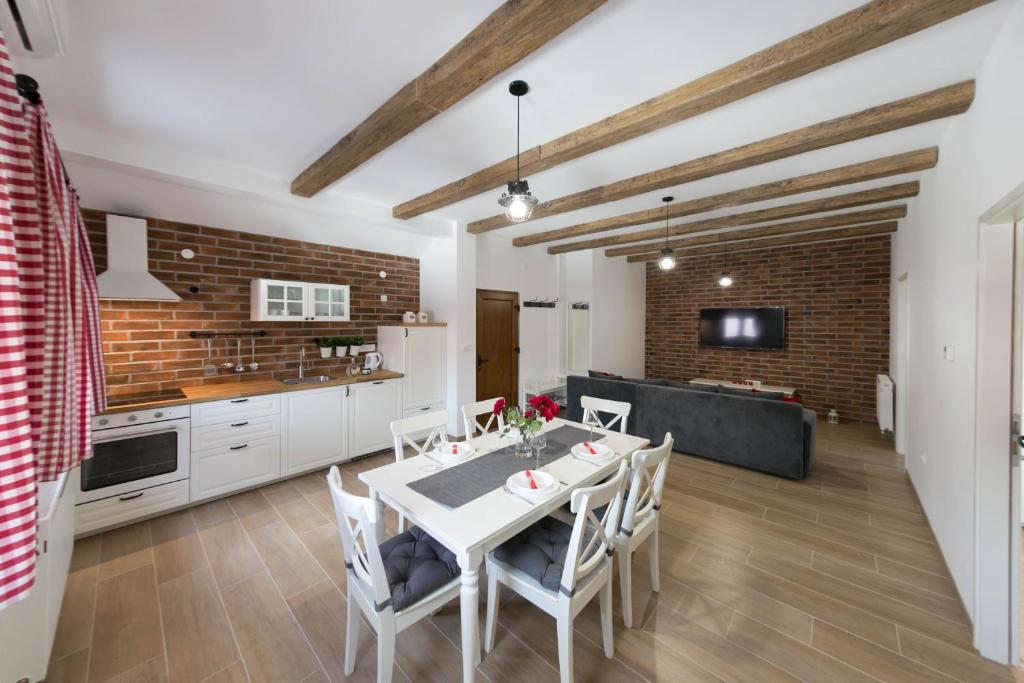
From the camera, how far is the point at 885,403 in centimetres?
455

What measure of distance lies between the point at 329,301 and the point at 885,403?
20.7ft

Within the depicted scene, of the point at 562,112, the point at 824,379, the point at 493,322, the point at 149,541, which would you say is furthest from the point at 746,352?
the point at 149,541

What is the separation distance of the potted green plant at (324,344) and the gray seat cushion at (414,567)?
2.69 metres

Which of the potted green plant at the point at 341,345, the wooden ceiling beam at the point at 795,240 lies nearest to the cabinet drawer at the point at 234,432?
A: the potted green plant at the point at 341,345

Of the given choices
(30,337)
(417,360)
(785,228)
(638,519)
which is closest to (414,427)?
(638,519)

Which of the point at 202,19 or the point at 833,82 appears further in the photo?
the point at 833,82

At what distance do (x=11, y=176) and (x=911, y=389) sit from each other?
5.40 m

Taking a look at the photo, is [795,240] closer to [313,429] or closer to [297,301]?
[297,301]

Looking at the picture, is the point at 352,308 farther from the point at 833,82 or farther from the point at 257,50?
the point at 833,82

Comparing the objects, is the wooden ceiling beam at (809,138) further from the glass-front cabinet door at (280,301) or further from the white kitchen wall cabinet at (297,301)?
the glass-front cabinet door at (280,301)

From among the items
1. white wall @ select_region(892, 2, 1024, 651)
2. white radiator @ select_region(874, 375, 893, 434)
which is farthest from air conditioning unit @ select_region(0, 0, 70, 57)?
white radiator @ select_region(874, 375, 893, 434)

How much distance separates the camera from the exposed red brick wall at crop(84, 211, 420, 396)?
2982mm

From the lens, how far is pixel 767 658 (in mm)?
1703

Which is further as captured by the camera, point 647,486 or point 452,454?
point 452,454
